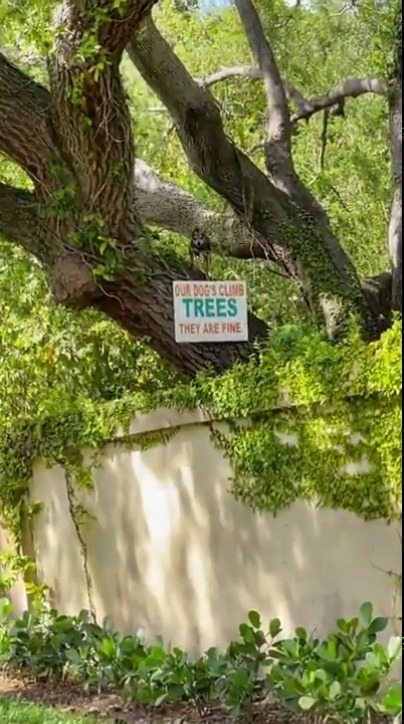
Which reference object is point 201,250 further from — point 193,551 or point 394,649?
point 394,649

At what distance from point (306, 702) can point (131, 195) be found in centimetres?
292

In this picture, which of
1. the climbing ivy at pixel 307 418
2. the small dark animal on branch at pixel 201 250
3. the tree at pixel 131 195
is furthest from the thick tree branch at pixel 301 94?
the climbing ivy at pixel 307 418

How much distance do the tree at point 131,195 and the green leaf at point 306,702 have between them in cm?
206

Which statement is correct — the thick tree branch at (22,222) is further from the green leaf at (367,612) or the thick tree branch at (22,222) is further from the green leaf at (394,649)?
the green leaf at (394,649)

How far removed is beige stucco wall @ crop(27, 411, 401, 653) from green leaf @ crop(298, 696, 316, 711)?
487 millimetres

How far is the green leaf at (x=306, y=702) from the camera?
3.53m

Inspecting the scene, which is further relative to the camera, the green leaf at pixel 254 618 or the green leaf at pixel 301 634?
the green leaf at pixel 254 618

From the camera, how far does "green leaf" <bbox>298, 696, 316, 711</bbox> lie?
3.53m

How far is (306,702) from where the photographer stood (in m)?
3.53

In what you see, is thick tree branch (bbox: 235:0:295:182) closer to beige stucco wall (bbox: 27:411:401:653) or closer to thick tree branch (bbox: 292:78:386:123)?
thick tree branch (bbox: 292:78:386:123)

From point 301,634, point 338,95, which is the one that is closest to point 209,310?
point 301,634

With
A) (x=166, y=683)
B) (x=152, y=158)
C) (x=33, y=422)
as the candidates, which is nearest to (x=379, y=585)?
(x=166, y=683)

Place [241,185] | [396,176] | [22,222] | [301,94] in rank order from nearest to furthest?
1. [396,176]
2. [22,222]
3. [241,185]
4. [301,94]

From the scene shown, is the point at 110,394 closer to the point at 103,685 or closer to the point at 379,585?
the point at 103,685
